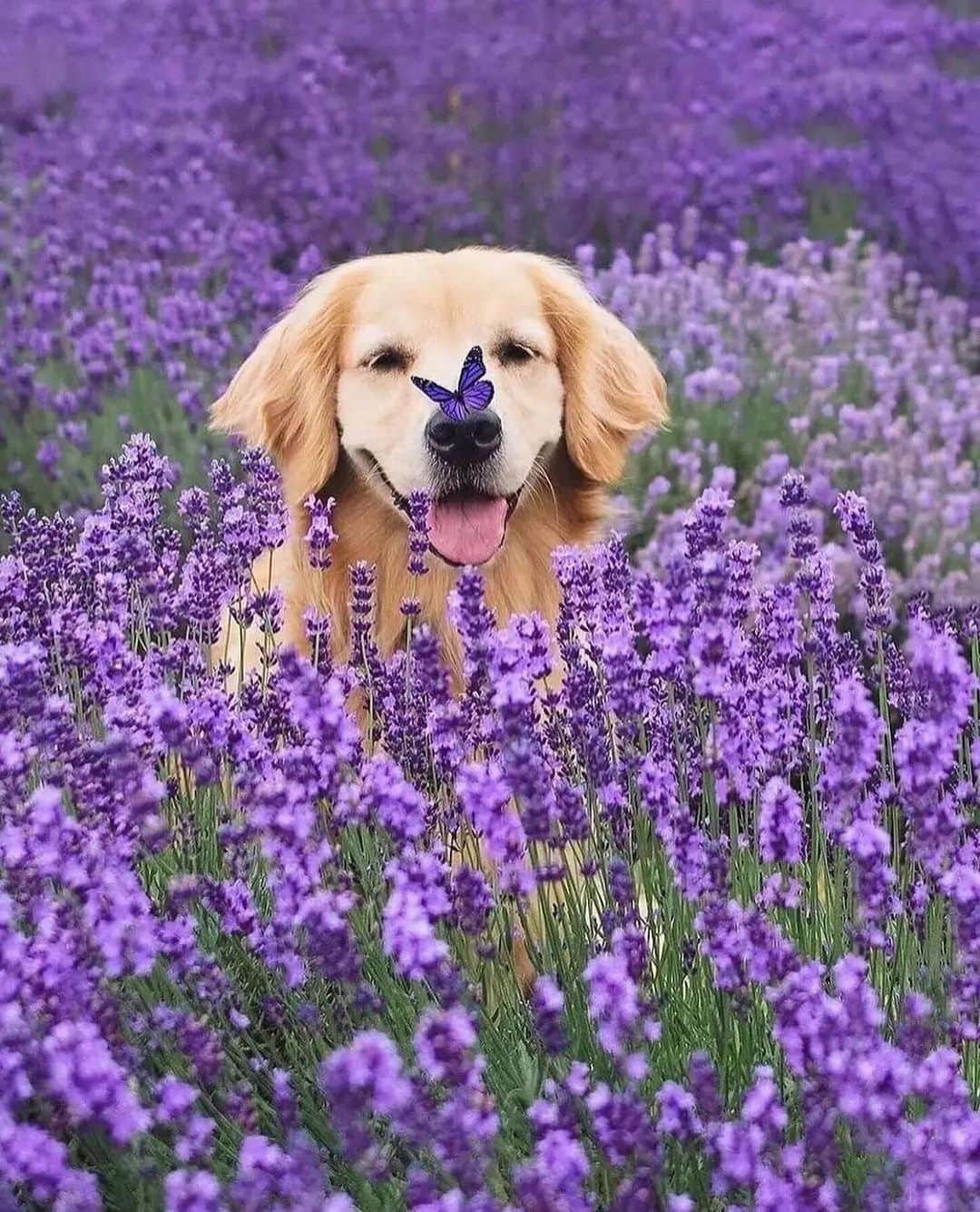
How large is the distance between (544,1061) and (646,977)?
0.14 metres

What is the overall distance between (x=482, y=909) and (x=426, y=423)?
1273mm

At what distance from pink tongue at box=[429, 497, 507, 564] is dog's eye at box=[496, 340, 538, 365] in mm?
315

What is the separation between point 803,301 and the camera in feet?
18.9

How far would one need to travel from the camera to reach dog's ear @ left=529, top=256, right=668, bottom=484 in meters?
3.22

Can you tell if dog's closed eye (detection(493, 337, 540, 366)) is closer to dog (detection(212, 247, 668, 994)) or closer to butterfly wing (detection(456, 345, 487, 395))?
dog (detection(212, 247, 668, 994))

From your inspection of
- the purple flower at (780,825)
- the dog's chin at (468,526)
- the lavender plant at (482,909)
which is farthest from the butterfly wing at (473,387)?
the purple flower at (780,825)

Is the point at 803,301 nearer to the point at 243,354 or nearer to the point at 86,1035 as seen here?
the point at 243,354

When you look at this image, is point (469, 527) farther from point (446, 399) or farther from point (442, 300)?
point (442, 300)

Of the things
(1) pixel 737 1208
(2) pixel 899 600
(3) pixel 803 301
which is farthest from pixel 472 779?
(3) pixel 803 301

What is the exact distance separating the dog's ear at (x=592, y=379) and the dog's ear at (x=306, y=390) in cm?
40

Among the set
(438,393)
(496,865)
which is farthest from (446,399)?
(496,865)

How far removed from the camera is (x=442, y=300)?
3.09 metres

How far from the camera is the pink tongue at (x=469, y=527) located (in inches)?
116

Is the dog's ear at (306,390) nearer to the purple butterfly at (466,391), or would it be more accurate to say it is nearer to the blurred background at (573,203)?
the purple butterfly at (466,391)
